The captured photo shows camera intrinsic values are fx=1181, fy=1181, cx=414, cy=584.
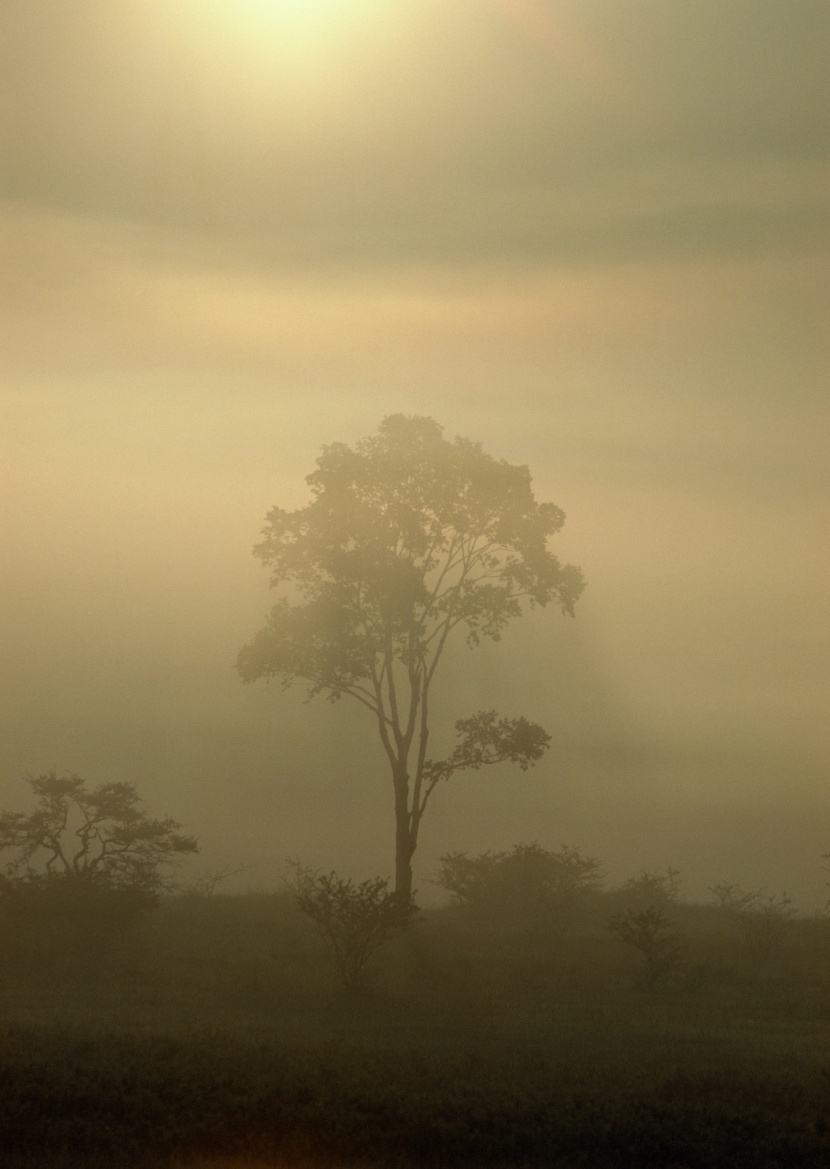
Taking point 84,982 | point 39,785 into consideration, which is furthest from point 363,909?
point 39,785

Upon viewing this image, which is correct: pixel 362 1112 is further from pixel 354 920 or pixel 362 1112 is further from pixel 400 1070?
pixel 354 920

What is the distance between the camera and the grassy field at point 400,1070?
12852 millimetres

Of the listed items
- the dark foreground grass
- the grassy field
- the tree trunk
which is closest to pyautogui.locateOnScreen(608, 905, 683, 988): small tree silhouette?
the grassy field

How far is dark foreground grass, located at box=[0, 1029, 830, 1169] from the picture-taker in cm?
1270

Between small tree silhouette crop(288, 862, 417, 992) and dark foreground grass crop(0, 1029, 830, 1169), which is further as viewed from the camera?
small tree silhouette crop(288, 862, 417, 992)

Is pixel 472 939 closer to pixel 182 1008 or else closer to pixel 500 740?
pixel 500 740

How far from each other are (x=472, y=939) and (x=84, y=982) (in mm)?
9516

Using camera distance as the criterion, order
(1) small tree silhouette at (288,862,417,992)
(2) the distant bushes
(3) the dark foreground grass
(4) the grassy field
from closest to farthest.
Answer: (3) the dark foreground grass, (4) the grassy field, (1) small tree silhouette at (288,862,417,992), (2) the distant bushes

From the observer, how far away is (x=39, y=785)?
3234cm

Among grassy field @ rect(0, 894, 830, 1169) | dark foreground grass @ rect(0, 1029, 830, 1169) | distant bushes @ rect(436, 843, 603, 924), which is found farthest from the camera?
distant bushes @ rect(436, 843, 603, 924)

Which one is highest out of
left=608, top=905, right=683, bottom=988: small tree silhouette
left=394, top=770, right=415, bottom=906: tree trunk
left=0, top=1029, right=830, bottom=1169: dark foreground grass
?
left=394, top=770, right=415, bottom=906: tree trunk

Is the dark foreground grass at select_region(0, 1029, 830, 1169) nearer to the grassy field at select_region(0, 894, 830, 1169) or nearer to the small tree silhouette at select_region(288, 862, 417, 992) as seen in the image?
the grassy field at select_region(0, 894, 830, 1169)

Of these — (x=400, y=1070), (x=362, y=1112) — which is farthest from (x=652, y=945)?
(x=362, y=1112)

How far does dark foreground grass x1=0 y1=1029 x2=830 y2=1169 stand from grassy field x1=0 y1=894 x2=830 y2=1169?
0.02 meters
